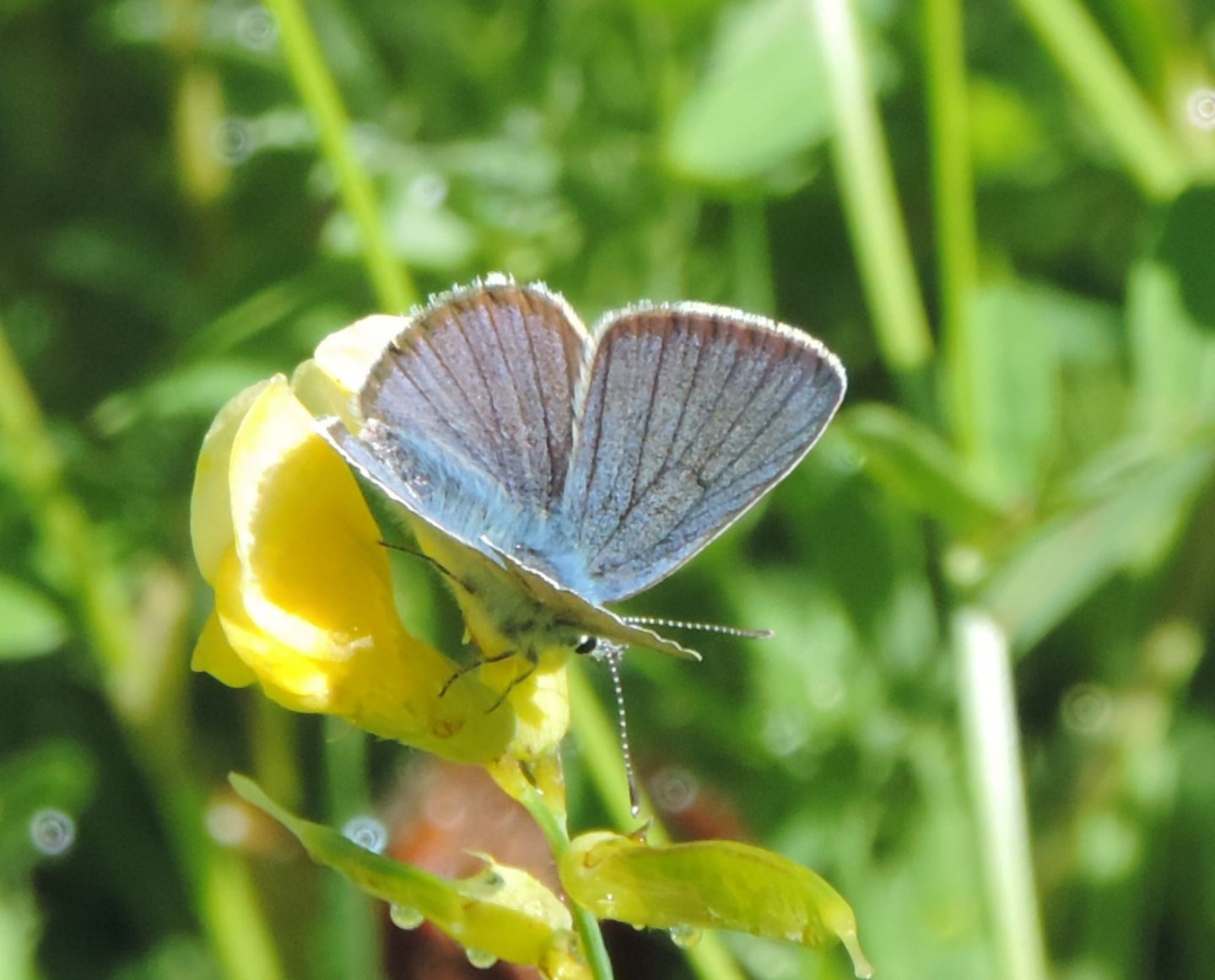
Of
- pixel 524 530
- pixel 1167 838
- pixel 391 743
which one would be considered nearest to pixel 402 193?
pixel 391 743

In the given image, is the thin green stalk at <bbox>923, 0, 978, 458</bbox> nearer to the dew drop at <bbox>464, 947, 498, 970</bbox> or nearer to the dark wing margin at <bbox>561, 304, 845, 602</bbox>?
the dark wing margin at <bbox>561, 304, 845, 602</bbox>

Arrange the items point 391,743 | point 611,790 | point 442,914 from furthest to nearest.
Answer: point 391,743 → point 611,790 → point 442,914

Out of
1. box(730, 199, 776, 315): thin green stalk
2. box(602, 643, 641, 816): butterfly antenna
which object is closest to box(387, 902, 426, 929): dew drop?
box(602, 643, 641, 816): butterfly antenna

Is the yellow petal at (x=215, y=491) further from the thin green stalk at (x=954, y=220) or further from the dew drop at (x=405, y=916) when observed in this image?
the thin green stalk at (x=954, y=220)

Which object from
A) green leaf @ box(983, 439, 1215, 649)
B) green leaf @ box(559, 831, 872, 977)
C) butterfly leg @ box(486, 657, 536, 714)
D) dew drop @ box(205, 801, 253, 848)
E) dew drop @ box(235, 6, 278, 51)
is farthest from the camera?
dew drop @ box(235, 6, 278, 51)

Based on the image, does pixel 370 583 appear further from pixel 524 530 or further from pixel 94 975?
pixel 94 975

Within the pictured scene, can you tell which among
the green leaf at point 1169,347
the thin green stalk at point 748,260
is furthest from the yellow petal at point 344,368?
the thin green stalk at point 748,260
